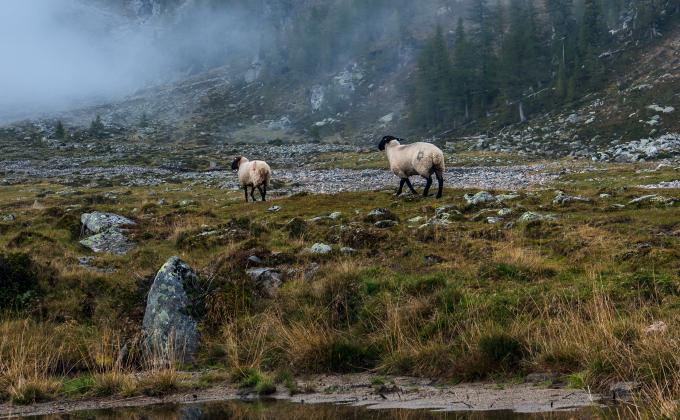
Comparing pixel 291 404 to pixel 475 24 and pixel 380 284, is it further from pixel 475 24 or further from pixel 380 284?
pixel 475 24

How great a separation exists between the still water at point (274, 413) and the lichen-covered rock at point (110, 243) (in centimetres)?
1107

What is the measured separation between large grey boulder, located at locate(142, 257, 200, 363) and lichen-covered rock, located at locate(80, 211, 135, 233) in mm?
10469

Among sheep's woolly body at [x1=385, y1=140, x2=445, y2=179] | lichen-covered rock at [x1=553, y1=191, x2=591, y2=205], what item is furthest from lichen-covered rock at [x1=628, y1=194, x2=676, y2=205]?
sheep's woolly body at [x1=385, y1=140, x2=445, y2=179]

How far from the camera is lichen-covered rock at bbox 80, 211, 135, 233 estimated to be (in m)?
21.9

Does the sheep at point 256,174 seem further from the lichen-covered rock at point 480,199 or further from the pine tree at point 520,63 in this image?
the pine tree at point 520,63

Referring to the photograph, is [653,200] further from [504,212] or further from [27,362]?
[27,362]

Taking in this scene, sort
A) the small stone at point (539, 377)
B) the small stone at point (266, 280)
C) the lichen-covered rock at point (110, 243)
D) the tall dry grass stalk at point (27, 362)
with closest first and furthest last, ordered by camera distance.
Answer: the small stone at point (539, 377)
the tall dry grass stalk at point (27, 362)
the small stone at point (266, 280)
the lichen-covered rock at point (110, 243)

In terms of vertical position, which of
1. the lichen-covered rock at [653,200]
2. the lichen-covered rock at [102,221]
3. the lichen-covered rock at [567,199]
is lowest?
the lichen-covered rock at [653,200]

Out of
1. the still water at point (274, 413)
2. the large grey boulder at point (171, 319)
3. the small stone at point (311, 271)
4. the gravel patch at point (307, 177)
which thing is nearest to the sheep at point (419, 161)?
the gravel patch at point (307, 177)

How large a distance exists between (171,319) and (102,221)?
1243 cm

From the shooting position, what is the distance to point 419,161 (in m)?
26.2

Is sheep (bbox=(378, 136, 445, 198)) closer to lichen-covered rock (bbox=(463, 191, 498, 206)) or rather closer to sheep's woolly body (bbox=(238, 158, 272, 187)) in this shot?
lichen-covered rock (bbox=(463, 191, 498, 206))

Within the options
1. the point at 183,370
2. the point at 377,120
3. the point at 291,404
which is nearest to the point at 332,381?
the point at 291,404

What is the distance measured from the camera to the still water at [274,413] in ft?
23.0
